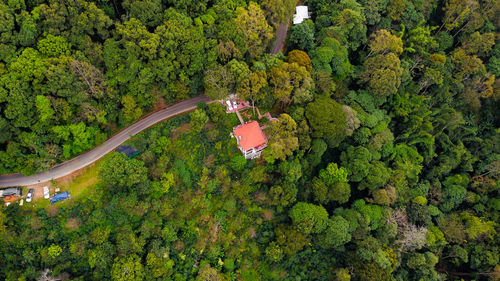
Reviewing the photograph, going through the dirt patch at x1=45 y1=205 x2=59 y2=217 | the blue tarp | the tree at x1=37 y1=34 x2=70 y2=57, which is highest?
the tree at x1=37 y1=34 x2=70 y2=57

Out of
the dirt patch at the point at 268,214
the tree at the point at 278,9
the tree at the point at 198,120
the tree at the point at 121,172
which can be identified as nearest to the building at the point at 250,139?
the tree at the point at 198,120

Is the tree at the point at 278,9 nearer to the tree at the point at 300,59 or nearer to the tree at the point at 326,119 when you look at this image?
the tree at the point at 300,59

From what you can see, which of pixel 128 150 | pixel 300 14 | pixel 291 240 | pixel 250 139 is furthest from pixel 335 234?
pixel 300 14

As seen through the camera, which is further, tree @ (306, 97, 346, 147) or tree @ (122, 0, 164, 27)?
tree @ (306, 97, 346, 147)

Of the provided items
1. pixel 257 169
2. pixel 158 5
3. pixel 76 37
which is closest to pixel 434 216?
pixel 257 169

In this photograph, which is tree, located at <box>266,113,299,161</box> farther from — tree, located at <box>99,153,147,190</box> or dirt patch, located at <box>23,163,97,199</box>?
dirt patch, located at <box>23,163,97,199</box>

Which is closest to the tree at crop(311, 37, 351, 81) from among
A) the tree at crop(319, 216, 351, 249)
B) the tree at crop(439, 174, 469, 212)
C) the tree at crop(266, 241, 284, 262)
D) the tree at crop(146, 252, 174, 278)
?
the tree at crop(319, 216, 351, 249)

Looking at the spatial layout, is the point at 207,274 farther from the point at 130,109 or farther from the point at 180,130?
the point at 130,109
